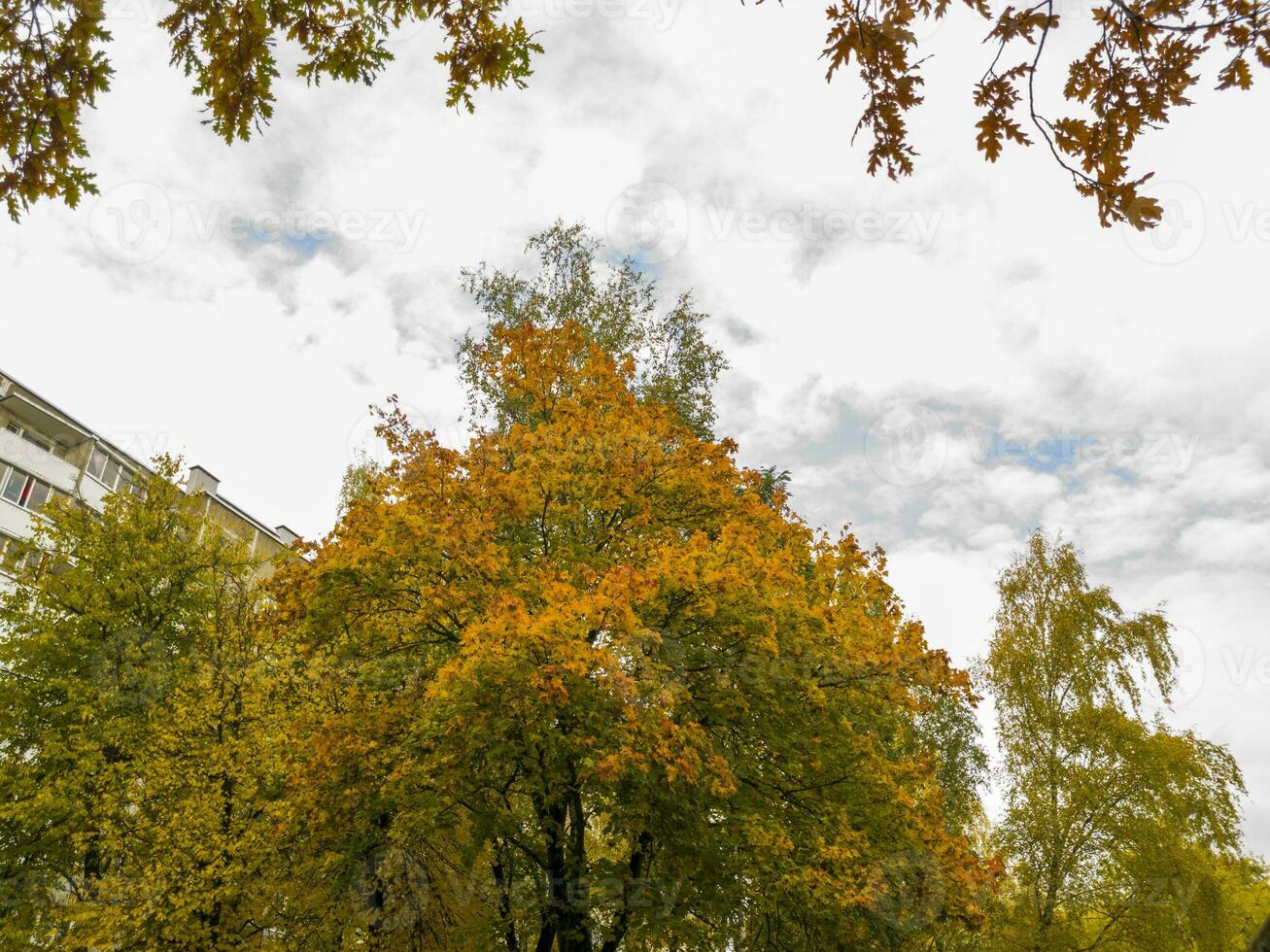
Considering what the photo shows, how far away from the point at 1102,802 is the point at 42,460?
36.8 metres

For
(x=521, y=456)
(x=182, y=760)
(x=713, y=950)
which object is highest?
(x=521, y=456)

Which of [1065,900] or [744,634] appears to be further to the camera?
[1065,900]

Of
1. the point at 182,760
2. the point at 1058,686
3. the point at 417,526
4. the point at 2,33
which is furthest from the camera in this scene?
the point at 1058,686

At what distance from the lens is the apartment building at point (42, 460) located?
27828 mm

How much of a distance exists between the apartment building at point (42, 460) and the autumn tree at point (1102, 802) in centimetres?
2556

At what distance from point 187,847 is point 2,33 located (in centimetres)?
1168

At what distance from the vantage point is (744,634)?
9.66 m

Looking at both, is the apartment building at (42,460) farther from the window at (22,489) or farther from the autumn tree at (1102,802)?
the autumn tree at (1102,802)

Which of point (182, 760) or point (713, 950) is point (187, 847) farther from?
point (713, 950)

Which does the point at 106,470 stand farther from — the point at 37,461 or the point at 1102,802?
the point at 1102,802

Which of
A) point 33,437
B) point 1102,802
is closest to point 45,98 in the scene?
point 1102,802

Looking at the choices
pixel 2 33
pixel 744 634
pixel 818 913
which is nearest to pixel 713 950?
pixel 818 913

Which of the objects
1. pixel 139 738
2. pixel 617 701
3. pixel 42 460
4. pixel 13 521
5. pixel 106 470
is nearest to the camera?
pixel 617 701

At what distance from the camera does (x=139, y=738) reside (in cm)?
1475
